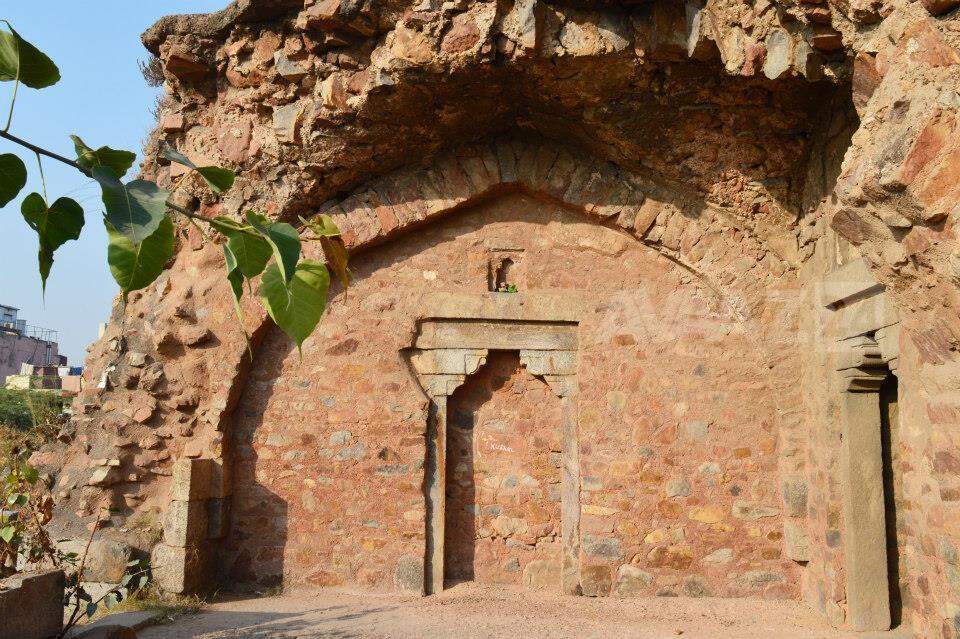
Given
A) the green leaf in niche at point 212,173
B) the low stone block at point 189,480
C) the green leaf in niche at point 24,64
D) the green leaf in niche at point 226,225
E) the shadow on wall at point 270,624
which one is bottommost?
the shadow on wall at point 270,624

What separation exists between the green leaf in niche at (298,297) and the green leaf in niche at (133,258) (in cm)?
14

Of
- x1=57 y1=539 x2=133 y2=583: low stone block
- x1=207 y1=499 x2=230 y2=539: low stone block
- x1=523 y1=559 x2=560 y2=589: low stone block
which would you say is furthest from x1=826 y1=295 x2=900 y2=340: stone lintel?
x1=57 y1=539 x2=133 y2=583: low stone block

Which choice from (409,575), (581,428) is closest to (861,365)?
(581,428)

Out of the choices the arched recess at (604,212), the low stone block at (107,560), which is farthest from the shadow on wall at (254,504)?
the low stone block at (107,560)

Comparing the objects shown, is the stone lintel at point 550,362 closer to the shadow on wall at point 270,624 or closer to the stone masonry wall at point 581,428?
the stone masonry wall at point 581,428

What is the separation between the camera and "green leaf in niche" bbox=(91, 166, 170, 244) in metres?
1.05

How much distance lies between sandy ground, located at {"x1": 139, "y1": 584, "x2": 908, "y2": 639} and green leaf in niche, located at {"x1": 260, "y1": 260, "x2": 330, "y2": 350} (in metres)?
4.47

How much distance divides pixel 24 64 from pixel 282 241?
0.50m

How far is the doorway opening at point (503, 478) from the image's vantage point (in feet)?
21.2

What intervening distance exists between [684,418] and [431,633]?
248 centimetres

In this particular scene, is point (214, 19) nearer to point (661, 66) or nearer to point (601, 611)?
point (661, 66)

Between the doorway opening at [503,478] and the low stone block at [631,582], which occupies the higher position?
the doorway opening at [503,478]

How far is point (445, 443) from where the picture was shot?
6496mm

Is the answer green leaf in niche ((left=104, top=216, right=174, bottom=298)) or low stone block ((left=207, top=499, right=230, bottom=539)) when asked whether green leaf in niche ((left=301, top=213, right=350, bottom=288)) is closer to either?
green leaf in niche ((left=104, top=216, right=174, bottom=298))
